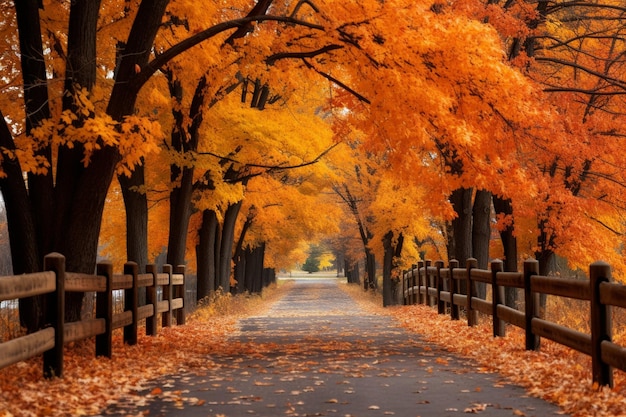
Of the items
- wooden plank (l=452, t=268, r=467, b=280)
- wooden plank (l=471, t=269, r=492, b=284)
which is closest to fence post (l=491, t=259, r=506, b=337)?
wooden plank (l=471, t=269, r=492, b=284)

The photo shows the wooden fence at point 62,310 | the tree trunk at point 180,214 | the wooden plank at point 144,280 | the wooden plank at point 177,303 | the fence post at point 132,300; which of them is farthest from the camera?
the tree trunk at point 180,214

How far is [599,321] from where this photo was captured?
802 cm

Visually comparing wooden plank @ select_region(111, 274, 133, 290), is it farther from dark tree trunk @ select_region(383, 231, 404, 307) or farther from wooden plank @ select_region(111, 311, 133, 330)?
dark tree trunk @ select_region(383, 231, 404, 307)

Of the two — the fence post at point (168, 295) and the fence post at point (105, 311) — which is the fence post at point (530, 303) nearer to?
the fence post at point (105, 311)

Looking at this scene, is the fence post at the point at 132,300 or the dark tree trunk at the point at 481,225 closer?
the fence post at the point at 132,300

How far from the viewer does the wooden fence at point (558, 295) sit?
25.6 feet

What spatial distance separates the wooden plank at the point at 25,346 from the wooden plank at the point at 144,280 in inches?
171

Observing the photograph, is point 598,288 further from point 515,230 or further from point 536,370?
point 515,230

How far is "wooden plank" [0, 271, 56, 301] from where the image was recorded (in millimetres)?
7164

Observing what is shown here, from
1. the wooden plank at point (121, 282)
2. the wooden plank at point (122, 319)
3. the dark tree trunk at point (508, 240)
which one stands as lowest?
the wooden plank at point (122, 319)

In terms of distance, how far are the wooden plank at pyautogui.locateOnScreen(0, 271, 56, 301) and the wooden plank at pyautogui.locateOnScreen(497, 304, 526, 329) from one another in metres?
6.44

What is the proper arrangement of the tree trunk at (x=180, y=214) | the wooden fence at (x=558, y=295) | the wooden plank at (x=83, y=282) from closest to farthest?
the wooden fence at (x=558, y=295) < the wooden plank at (x=83, y=282) < the tree trunk at (x=180, y=214)

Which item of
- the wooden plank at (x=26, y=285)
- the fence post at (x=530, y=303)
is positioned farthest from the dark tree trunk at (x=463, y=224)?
the wooden plank at (x=26, y=285)

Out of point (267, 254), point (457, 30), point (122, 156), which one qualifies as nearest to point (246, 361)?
point (122, 156)
